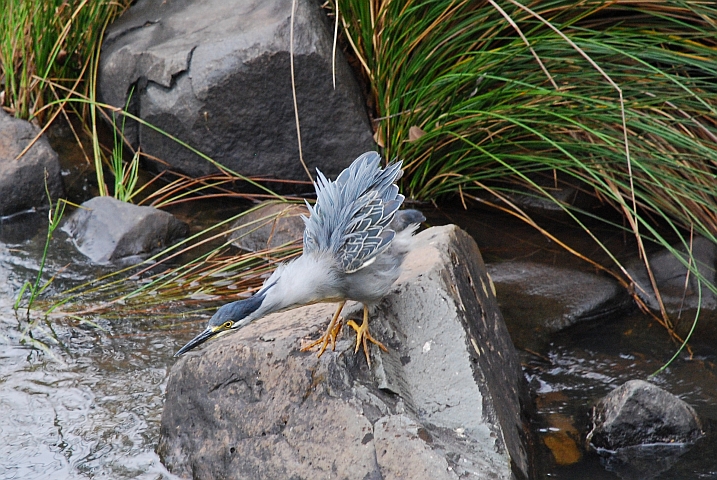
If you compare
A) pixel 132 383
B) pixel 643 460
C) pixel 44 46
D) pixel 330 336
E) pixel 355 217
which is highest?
pixel 44 46

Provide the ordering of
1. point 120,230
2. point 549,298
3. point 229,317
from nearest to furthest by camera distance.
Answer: point 229,317 → point 549,298 → point 120,230

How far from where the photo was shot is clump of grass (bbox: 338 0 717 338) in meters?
3.72

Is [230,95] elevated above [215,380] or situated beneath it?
elevated above

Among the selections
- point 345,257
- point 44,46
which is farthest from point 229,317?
point 44,46

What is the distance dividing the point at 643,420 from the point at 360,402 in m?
1.18

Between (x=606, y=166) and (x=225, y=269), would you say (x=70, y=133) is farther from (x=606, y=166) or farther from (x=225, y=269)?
(x=606, y=166)

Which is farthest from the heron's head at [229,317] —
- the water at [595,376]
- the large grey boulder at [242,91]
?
the large grey boulder at [242,91]

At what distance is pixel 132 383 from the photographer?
3125mm

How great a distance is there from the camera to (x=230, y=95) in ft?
14.4

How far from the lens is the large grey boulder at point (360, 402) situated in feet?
7.83

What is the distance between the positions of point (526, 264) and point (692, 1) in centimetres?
154

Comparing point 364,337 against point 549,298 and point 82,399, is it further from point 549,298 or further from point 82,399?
point 549,298

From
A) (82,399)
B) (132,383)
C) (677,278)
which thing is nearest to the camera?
(82,399)

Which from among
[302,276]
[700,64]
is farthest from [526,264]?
[302,276]
